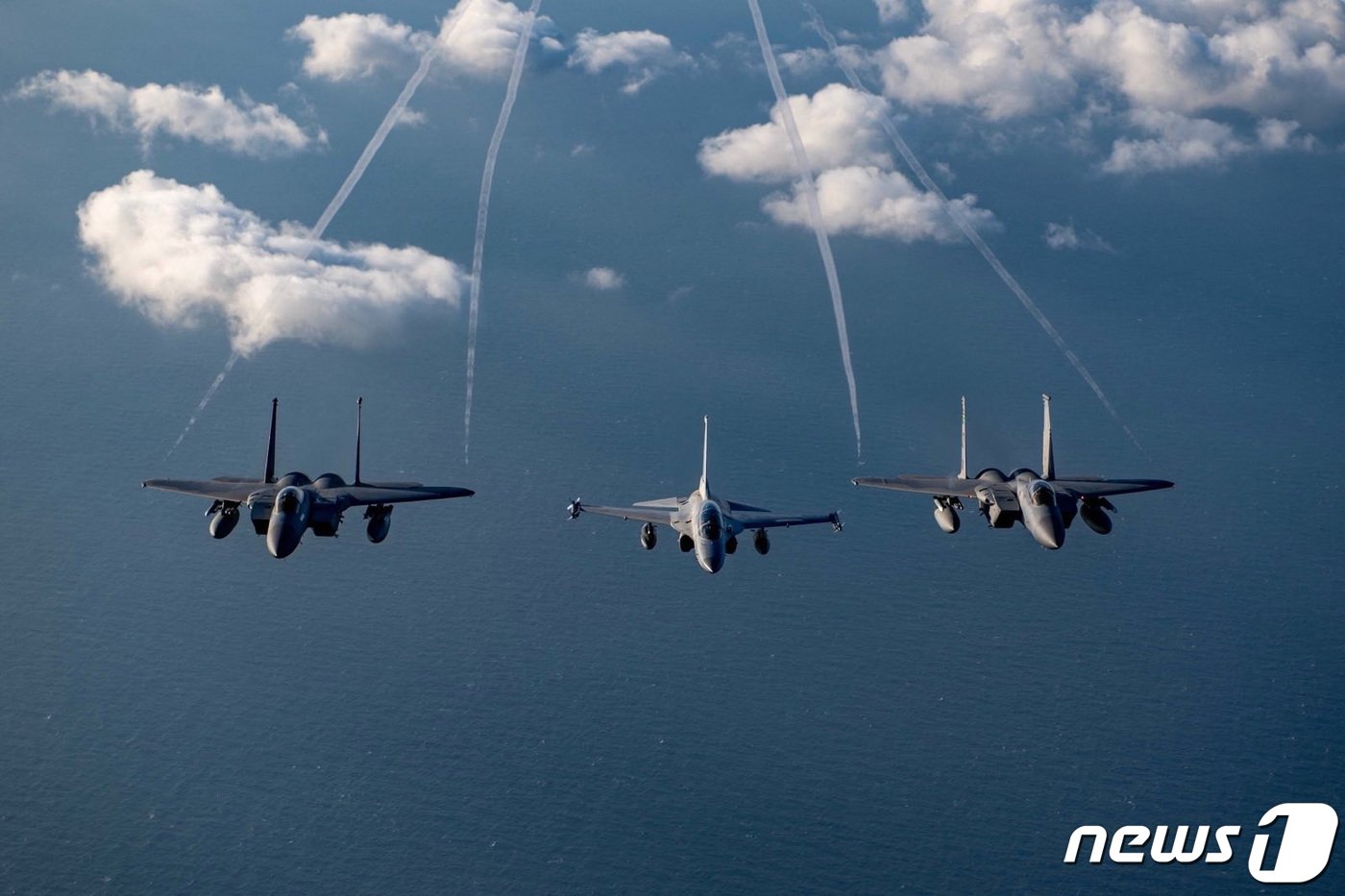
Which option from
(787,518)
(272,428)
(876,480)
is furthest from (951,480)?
(272,428)

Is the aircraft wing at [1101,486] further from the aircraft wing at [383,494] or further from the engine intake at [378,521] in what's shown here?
the engine intake at [378,521]

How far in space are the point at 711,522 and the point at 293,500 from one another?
41699mm

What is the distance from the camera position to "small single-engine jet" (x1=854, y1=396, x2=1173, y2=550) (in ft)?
470

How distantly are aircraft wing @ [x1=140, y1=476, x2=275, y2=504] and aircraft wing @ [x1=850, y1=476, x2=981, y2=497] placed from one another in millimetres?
65623

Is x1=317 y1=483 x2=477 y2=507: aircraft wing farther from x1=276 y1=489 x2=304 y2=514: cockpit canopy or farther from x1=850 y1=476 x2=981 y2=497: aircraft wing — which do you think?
x1=850 y1=476 x2=981 y2=497: aircraft wing

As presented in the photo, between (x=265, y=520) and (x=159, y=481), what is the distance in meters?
20.9

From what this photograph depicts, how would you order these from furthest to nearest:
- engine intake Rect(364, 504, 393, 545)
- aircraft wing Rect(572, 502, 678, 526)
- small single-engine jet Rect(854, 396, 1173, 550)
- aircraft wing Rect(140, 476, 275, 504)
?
engine intake Rect(364, 504, 393, 545) < aircraft wing Rect(572, 502, 678, 526) < aircraft wing Rect(140, 476, 275, 504) < small single-engine jet Rect(854, 396, 1173, 550)

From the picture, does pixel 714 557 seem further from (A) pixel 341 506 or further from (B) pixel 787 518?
(A) pixel 341 506

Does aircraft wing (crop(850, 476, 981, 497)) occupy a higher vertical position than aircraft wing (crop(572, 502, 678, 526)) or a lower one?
higher

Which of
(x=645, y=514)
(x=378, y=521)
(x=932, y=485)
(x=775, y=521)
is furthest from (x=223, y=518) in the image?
(x=932, y=485)

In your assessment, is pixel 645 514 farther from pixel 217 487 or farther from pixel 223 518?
pixel 217 487

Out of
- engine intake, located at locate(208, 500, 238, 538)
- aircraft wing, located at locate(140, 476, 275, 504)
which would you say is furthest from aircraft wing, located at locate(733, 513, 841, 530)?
engine intake, located at locate(208, 500, 238, 538)

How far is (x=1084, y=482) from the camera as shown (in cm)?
15650

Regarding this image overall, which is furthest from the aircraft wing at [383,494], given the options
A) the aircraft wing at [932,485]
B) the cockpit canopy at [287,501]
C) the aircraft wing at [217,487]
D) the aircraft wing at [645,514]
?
the aircraft wing at [932,485]
